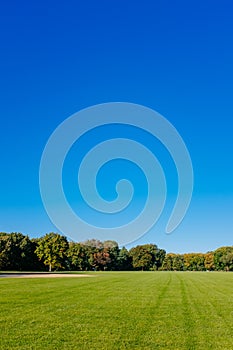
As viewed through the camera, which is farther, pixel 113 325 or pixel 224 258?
pixel 224 258

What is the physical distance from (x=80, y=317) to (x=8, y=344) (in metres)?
4.69

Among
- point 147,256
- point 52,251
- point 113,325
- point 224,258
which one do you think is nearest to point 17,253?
point 52,251

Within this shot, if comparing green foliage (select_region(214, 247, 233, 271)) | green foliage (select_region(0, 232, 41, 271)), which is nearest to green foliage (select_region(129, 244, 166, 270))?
green foliage (select_region(214, 247, 233, 271))

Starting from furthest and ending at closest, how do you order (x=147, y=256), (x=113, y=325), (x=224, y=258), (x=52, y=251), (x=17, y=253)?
1. (x=147, y=256)
2. (x=224, y=258)
3. (x=17, y=253)
4. (x=52, y=251)
5. (x=113, y=325)

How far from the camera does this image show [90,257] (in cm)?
12438

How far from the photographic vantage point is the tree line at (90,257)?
96250 millimetres

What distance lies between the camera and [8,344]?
1009 cm

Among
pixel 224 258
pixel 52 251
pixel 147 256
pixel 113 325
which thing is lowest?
pixel 113 325

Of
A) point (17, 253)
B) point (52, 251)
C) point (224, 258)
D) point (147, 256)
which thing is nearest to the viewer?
point (52, 251)

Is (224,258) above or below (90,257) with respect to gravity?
above

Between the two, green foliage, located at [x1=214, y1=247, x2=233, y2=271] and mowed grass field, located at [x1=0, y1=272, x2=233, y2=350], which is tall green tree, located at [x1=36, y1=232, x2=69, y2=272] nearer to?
green foliage, located at [x1=214, y1=247, x2=233, y2=271]

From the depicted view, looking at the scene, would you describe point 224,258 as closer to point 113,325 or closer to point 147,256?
point 147,256

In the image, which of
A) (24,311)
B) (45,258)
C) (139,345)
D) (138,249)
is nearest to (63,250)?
(45,258)

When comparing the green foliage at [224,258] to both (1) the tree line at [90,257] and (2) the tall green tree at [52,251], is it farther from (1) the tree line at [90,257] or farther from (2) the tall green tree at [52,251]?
(2) the tall green tree at [52,251]
